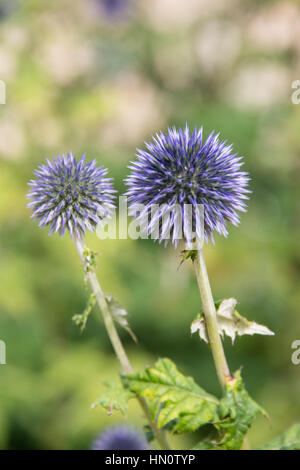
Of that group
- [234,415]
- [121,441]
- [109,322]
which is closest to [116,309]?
[109,322]

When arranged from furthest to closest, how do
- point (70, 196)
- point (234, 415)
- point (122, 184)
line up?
point (122, 184) → point (70, 196) → point (234, 415)

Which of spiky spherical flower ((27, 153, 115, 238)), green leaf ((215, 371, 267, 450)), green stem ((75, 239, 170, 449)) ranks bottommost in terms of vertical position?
green leaf ((215, 371, 267, 450))

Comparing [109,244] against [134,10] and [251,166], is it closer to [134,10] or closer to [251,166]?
[251,166]

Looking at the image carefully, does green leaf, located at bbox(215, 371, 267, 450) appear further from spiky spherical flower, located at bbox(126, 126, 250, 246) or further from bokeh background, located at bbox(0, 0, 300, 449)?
bokeh background, located at bbox(0, 0, 300, 449)

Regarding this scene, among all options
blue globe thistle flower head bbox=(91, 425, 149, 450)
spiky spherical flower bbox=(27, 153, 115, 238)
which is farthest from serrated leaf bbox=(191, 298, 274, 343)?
blue globe thistle flower head bbox=(91, 425, 149, 450)

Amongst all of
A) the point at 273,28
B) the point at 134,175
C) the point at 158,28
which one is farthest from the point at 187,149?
the point at 158,28

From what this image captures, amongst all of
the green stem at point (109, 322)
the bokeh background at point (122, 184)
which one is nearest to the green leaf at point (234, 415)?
the green stem at point (109, 322)

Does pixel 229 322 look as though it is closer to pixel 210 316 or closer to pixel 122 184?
pixel 210 316

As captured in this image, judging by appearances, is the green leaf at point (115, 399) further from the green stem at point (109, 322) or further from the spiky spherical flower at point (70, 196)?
the spiky spherical flower at point (70, 196)
